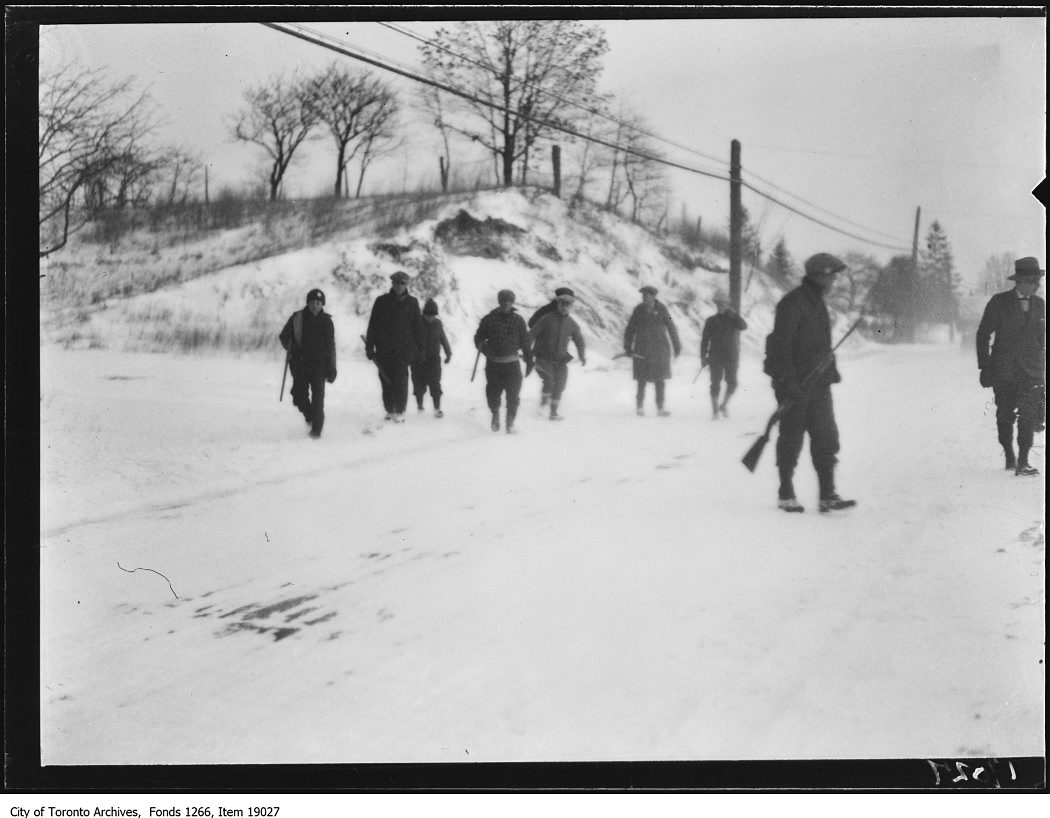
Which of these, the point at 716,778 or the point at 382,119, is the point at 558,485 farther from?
the point at 382,119

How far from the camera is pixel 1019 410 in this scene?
4.39m

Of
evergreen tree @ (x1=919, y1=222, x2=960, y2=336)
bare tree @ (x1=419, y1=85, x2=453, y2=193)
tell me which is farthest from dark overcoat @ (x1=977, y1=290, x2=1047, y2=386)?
bare tree @ (x1=419, y1=85, x2=453, y2=193)

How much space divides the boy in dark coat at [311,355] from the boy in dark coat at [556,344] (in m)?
1.31

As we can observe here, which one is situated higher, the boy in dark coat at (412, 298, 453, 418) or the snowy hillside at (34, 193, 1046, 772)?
the boy in dark coat at (412, 298, 453, 418)

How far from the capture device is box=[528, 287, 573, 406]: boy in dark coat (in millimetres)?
5012

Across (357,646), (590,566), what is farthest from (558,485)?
(357,646)

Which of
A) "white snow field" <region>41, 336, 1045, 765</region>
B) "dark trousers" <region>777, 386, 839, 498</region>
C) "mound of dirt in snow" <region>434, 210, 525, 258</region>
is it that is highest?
"mound of dirt in snow" <region>434, 210, 525, 258</region>

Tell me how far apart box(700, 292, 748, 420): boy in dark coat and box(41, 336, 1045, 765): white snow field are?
4.5 inches

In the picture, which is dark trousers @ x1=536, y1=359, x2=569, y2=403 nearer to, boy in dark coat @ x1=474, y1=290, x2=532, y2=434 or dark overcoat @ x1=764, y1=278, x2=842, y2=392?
boy in dark coat @ x1=474, y1=290, x2=532, y2=434

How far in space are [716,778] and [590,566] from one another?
3.83ft

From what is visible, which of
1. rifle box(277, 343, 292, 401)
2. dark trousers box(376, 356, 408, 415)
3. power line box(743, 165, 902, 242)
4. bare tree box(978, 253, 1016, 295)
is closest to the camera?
bare tree box(978, 253, 1016, 295)

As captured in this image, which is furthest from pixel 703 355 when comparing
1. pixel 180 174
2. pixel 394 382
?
pixel 180 174

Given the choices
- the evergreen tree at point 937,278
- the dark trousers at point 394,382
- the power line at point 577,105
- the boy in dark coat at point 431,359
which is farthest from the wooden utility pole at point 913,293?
the dark trousers at point 394,382

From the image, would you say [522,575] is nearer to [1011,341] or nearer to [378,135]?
[378,135]
